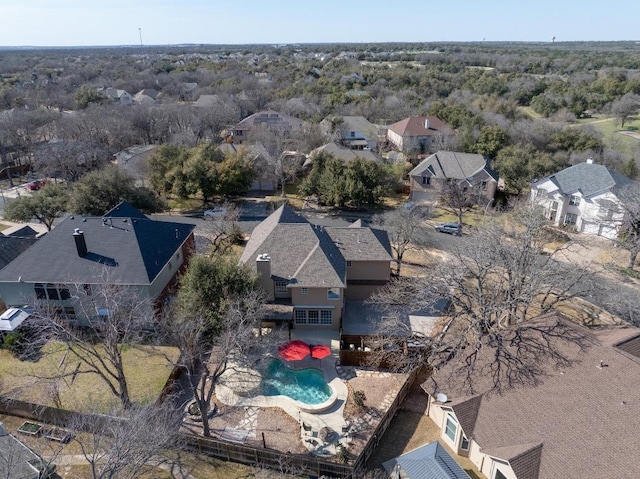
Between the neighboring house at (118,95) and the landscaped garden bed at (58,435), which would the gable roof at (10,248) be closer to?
the landscaped garden bed at (58,435)

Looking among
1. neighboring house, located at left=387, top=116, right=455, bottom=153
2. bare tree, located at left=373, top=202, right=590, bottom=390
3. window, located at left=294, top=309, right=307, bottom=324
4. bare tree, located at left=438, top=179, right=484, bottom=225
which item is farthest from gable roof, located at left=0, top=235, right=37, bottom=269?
neighboring house, located at left=387, top=116, right=455, bottom=153

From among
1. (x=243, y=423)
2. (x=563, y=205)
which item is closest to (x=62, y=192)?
(x=243, y=423)

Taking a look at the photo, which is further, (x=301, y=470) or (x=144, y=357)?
(x=144, y=357)

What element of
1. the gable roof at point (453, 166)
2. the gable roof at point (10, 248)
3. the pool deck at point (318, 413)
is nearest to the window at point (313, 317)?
the pool deck at point (318, 413)

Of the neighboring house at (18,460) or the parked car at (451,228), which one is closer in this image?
the neighboring house at (18,460)

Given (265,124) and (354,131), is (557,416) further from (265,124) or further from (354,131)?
(265,124)

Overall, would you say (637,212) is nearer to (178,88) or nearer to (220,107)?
(220,107)

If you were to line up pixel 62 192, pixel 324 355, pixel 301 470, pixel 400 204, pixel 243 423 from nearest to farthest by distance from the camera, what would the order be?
1. pixel 301 470
2. pixel 243 423
3. pixel 324 355
4. pixel 62 192
5. pixel 400 204
